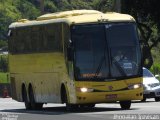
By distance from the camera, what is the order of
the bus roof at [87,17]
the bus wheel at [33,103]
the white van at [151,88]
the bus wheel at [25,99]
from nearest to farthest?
the bus roof at [87,17] → the bus wheel at [33,103] → the bus wheel at [25,99] → the white van at [151,88]

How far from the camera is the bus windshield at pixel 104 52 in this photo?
27922 mm

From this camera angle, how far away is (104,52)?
92.3 feet

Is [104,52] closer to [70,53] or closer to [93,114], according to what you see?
[70,53]

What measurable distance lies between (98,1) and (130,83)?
1804 inches

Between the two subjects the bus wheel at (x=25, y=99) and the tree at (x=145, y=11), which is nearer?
the bus wheel at (x=25, y=99)

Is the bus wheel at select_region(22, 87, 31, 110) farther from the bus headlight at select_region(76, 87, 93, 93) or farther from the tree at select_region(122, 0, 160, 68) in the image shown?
the tree at select_region(122, 0, 160, 68)

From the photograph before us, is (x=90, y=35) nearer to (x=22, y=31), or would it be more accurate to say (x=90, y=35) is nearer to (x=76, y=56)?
(x=76, y=56)

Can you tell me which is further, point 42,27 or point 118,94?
point 42,27

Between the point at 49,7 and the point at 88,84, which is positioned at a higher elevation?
the point at 88,84

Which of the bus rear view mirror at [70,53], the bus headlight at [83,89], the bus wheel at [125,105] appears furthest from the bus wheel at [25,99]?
the bus headlight at [83,89]

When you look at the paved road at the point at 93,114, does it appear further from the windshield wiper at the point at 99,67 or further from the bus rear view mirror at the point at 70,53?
the bus rear view mirror at the point at 70,53

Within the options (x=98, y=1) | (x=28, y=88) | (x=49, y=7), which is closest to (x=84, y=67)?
(x=28, y=88)

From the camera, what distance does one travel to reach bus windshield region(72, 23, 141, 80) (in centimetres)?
2792

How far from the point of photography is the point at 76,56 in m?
28.0
